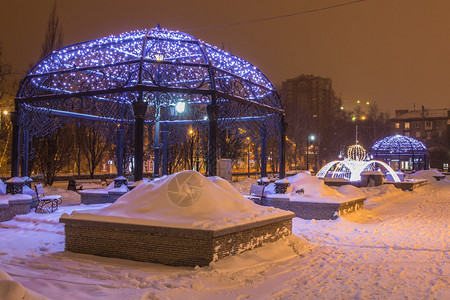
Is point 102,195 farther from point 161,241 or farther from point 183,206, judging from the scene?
point 161,241

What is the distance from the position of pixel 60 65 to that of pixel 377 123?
2743 inches

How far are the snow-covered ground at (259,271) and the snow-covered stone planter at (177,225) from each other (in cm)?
22

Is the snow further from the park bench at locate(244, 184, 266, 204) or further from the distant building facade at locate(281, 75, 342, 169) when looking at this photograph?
the distant building facade at locate(281, 75, 342, 169)

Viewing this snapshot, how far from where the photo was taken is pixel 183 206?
7.59 metres

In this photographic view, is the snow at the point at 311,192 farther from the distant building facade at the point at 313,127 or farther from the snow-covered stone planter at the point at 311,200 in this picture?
the distant building facade at the point at 313,127

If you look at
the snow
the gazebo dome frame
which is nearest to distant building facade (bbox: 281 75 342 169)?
the gazebo dome frame

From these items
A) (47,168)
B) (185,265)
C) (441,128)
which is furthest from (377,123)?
(185,265)

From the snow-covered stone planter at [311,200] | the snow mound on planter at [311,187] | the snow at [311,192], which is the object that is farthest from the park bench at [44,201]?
the snow mound on planter at [311,187]

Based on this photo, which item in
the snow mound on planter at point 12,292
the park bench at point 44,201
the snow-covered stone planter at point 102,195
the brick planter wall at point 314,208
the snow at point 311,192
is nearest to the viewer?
the snow mound on planter at point 12,292

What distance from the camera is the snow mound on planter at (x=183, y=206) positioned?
721 cm

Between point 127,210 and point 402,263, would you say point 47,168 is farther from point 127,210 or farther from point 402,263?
point 402,263

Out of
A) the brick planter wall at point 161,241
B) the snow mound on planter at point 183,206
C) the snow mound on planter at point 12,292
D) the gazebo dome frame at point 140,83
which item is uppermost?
the gazebo dome frame at point 140,83

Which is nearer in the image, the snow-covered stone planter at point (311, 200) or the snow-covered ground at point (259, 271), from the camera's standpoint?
the snow-covered ground at point (259, 271)

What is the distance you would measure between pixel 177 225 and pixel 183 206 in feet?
2.81
